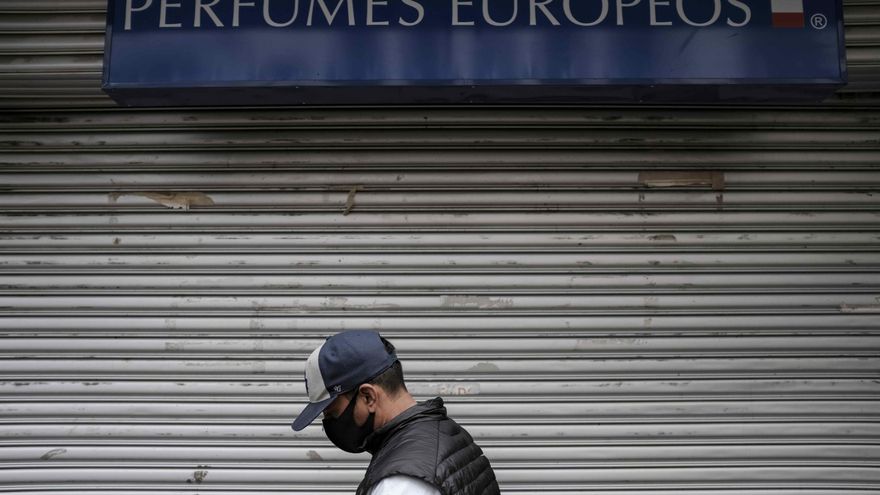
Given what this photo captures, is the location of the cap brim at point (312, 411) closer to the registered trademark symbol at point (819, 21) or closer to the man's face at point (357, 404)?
the man's face at point (357, 404)

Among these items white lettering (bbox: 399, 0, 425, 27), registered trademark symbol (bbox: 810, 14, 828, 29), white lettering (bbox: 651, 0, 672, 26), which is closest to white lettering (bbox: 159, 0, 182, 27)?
white lettering (bbox: 399, 0, 425, 27)

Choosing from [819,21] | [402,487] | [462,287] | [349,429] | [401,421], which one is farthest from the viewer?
[462,287]

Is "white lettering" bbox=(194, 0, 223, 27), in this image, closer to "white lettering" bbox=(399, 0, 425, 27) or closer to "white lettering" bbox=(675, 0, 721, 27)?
"white lettering" bbox=(399, 0, 425, 27)

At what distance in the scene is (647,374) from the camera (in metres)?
4.08

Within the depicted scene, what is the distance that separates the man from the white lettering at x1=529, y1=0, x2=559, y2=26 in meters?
2.15

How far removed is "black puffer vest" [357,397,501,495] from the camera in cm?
198

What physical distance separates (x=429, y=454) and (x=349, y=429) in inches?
13.2

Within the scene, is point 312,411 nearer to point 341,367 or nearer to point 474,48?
point 341,367

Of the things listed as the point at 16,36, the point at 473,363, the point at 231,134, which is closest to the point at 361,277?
the point at 473,363

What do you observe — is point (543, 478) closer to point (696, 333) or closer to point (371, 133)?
point (696, 333)

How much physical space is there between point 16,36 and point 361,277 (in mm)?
2127

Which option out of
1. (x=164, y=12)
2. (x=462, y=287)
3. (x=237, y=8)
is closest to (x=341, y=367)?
(x=462, y=287)

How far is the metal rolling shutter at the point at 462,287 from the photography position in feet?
13.3

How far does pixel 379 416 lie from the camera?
2.24m
